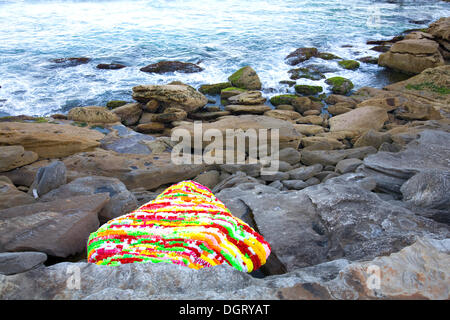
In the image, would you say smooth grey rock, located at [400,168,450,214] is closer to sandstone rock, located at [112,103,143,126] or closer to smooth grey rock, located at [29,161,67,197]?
smooth grey rock, located at [29,161,67,197]

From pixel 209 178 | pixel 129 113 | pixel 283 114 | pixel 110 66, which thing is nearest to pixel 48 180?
pixel 209 178

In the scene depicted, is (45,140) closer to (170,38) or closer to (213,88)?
(213,88)

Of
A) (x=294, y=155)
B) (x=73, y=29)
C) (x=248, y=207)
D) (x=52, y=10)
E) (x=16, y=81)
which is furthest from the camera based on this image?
(x=52, y=10)

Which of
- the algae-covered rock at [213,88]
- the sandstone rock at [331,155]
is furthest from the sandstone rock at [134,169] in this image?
the algae-covered rock at [213,88]

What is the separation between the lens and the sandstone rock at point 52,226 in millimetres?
2357

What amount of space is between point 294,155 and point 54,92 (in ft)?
25.3

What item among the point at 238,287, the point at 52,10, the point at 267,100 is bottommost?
the point at 267,100

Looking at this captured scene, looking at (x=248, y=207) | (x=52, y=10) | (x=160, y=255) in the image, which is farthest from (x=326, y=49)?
(x=52, y=10)

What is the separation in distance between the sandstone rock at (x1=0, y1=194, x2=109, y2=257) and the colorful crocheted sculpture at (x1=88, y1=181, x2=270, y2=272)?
0.39 meters

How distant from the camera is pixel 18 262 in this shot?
196 centimetres

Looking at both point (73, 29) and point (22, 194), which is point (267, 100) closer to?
point (22, 194)

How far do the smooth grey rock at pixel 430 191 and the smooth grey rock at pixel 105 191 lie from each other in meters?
2.61

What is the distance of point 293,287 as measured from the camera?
4.30 feet

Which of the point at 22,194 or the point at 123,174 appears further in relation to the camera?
the point at 123,174
